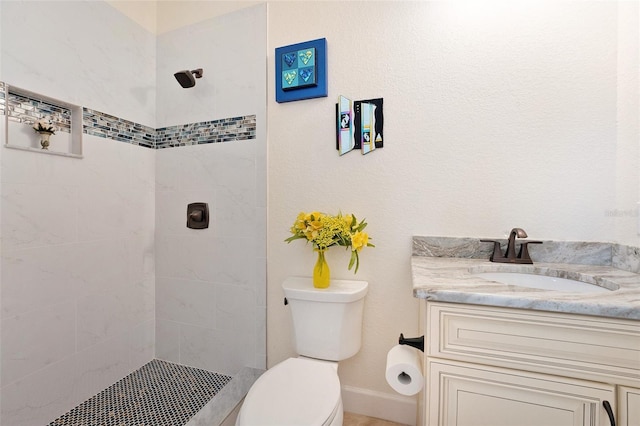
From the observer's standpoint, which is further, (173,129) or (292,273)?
(173,129)

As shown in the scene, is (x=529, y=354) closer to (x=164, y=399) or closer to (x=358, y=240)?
(x=358, y=240)

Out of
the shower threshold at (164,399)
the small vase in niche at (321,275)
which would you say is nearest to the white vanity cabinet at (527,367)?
the small vase in niche at (321,275)

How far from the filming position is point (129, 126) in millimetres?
1728

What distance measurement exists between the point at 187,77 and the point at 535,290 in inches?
73.2

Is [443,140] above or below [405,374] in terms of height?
above

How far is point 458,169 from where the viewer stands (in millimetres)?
1330

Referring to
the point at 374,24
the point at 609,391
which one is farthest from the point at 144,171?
the point at 609,391

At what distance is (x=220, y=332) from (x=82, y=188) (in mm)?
1050

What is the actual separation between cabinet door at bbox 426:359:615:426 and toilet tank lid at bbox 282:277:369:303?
0.48 meters

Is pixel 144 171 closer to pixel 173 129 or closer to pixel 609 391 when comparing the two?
pixel 173 129

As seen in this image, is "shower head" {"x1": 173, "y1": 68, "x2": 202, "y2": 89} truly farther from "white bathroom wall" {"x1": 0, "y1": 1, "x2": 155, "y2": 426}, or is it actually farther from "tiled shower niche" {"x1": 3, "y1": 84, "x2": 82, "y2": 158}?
"tiled shower niche" {"x1": 3, "y1": 84, "x2": 82, "y2": 158}

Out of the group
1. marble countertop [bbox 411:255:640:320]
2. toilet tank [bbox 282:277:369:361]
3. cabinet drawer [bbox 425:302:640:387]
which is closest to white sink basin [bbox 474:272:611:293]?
marble countertop [bbox 411:255:640:320]

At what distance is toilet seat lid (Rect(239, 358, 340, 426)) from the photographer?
0.90 m

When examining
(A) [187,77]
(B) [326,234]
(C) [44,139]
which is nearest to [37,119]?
(C) [44,139]
